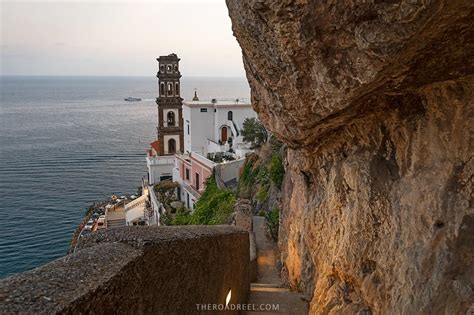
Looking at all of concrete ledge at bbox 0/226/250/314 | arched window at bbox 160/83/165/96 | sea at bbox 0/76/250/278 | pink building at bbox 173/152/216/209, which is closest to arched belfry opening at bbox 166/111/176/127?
arched window at bbox 160/83/165/96

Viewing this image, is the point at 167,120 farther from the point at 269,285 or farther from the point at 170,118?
the point at 269,285

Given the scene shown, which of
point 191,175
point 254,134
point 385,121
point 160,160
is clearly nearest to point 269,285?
point 385,121

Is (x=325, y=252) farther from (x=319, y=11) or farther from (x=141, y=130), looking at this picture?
(x=141, y=130)

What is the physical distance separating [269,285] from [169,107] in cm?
3031

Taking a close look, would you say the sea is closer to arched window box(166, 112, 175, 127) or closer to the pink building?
arched window box(166, 112, 175, 127)

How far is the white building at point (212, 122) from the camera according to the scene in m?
41.3

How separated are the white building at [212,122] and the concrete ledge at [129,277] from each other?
32920 millimetres

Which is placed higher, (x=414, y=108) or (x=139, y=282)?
(x=414, y=108)

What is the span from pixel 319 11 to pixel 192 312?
4.87 m

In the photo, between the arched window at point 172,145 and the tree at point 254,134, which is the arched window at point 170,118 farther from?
the tree at point 254,134

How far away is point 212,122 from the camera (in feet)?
138

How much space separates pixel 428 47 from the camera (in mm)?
4477

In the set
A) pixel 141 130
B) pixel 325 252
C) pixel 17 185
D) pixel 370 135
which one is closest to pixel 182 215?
pixel 325 252

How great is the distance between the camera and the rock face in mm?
4438
